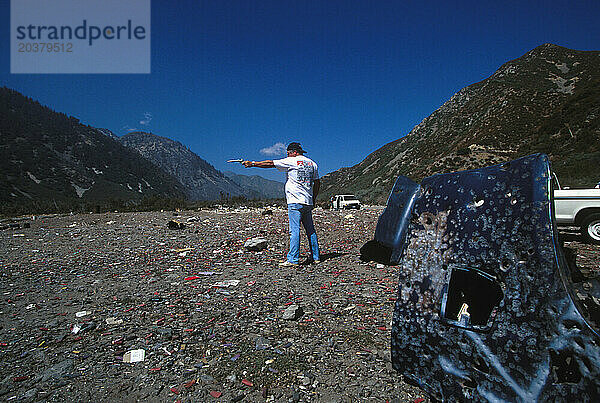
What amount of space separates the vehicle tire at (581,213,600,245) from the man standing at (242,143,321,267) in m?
6.29

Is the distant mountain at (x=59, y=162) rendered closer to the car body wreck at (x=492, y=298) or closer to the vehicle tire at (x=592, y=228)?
the vehicle tire at (x=592, y=228)

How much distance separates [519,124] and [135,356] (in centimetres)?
5078

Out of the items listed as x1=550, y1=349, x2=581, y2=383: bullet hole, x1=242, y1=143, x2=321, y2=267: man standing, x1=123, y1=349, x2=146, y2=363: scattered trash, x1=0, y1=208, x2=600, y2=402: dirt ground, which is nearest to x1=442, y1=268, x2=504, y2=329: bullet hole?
x1=550, y1=349, x2=581, y2=383: bullet hole

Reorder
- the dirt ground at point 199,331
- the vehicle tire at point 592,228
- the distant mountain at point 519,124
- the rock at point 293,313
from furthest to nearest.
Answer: the distant mountain at point 519,124 → the vehicle tire at point 592,228 → the rock at point 293,313 → the dirt ground at point 199,331

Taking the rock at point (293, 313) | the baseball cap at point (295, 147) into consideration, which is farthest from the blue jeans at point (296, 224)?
the rock at point (293, 313)

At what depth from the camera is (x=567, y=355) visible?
1.17 meters

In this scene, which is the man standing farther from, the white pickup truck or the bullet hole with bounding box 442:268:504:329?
the white pickup truck

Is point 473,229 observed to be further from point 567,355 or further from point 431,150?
point 431,150

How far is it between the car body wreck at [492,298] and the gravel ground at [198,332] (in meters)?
0.48

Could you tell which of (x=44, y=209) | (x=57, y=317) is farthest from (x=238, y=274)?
(x=44, y=209)

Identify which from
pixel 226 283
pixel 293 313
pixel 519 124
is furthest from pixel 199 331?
pixel 519 124

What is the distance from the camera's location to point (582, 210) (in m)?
6.76

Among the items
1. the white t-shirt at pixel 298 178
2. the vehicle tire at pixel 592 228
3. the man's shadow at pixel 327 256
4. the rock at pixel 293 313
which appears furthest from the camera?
the vehicle tire at pixel 592 228

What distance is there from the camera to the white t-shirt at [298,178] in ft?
15.6
